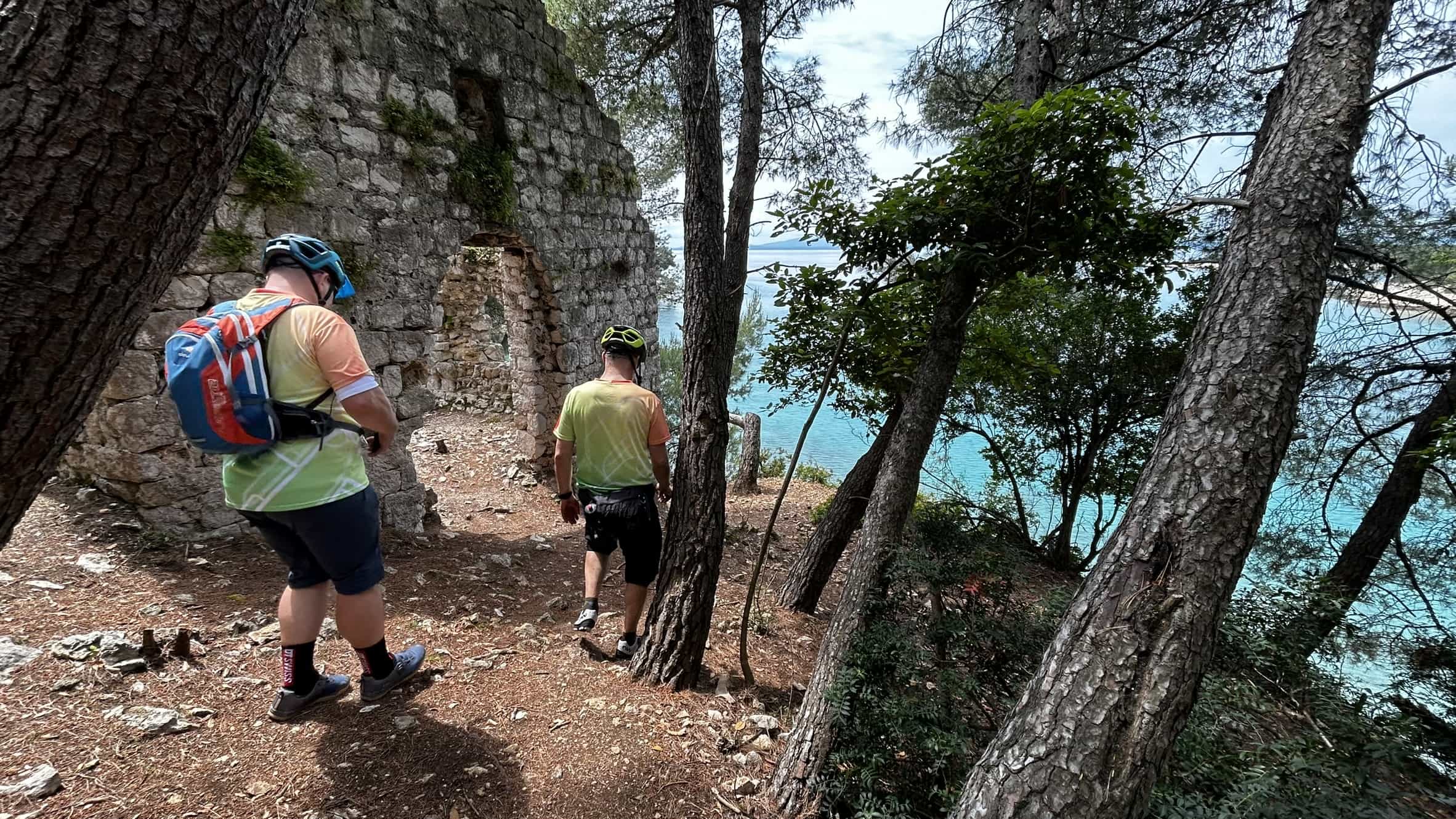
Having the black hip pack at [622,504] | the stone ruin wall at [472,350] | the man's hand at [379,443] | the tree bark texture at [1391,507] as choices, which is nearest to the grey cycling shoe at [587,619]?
the black hip pack at [622,504]

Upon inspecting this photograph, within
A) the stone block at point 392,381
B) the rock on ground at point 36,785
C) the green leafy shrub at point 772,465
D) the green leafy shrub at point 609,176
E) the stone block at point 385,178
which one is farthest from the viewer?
the green leafy shrub at point 772,465

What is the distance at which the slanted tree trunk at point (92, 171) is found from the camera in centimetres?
72

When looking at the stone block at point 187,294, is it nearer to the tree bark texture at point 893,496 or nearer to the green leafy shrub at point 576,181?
the green leafy shrub at point 576,181

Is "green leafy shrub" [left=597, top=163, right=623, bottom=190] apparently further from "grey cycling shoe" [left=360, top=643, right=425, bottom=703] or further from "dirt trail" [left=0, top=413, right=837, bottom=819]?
"grey cycling shoe" [left=360, top=643, right=425, bottom=703]

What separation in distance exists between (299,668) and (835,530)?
11.0 ft

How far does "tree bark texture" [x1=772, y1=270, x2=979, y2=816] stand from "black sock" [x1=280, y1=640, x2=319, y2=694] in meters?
1.83

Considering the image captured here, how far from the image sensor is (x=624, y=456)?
116 inches

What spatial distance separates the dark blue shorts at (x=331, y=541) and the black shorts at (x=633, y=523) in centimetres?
104

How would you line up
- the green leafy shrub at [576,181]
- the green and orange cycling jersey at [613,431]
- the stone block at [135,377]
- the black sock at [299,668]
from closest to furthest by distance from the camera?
1. the black sock at [299,668]
2. the green and orange cycling jersey at [613,431]
3. the stone block at [135,377]
4. the green leafy shrub at [576,181]

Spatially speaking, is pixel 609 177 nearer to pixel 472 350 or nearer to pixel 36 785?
pixel 472 350

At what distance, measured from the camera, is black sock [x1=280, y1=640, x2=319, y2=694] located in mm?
2146

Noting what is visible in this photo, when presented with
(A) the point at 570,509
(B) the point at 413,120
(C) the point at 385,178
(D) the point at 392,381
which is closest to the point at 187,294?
(D) the point at 392,381

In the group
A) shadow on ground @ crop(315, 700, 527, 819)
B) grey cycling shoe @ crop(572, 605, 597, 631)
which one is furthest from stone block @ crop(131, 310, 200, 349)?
grey cycling shoe @ crop(572, 605, 597, 631)

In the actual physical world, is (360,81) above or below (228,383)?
above
